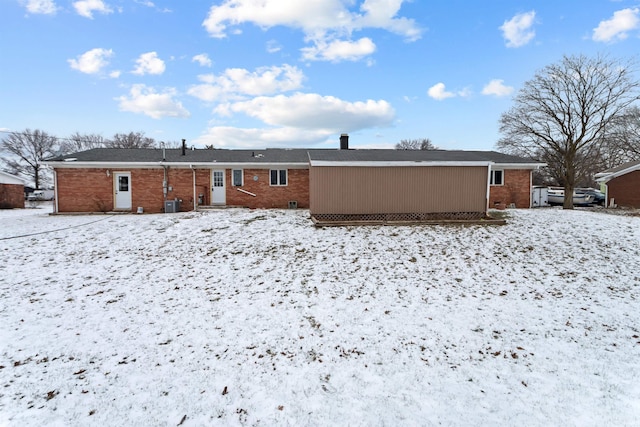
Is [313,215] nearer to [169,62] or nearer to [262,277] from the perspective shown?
[262,277]

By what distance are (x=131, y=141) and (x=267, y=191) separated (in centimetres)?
4116

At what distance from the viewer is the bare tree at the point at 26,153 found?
1638 inches

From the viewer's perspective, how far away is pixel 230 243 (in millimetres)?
9367

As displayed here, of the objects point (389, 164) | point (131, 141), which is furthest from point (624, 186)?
point (131, 141)

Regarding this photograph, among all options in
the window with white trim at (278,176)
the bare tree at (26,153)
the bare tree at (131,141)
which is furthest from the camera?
the bare tree at (131,141)

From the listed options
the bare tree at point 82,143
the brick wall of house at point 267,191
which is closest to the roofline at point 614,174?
the brick wall of house at point 267,191

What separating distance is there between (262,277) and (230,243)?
2827 mm

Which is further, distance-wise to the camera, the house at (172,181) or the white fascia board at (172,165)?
the house at (172,181)

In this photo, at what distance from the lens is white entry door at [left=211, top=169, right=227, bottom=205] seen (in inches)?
647

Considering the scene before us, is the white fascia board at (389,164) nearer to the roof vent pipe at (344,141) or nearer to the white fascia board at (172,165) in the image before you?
the white fascia board at (172,165)

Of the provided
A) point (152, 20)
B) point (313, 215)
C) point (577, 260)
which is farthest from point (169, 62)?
point (577, 260)

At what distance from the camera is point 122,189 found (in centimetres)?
1605

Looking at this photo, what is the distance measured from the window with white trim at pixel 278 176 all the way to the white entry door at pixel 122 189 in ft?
23.4

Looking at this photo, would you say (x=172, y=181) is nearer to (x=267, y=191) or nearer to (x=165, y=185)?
(x=165, y=185)
